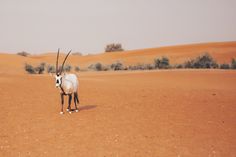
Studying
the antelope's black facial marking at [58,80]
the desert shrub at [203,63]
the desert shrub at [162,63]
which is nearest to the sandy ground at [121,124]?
the antelope's black facial marking at [58,80]

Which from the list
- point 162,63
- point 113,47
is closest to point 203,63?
point 162,63

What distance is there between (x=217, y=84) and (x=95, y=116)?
1267cm

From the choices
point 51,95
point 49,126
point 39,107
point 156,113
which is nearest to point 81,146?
point 49,126

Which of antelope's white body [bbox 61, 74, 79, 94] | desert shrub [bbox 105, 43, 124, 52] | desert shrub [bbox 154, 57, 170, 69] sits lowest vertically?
antelope's white body [bbox 61, 74, 79, 94]

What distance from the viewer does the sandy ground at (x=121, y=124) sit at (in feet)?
26.1

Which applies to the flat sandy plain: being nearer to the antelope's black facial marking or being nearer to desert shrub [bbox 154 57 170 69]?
the antelope's black facial marking

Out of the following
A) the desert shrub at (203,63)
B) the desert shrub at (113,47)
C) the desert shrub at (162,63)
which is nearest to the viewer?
the desert shrub at (203,63)

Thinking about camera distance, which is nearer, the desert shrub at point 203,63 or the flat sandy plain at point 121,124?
the flat sandy plain at point 121,124

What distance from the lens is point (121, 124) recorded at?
10422 mm

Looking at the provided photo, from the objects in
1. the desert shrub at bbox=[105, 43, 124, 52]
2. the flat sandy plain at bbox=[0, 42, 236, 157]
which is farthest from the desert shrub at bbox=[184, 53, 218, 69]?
the desert shrub at bbox=[105, 43, 124, 52]

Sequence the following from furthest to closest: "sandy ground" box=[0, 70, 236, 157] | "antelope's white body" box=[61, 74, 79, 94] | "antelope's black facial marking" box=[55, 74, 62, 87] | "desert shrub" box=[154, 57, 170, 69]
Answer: "desert shrub" box=[154, 57, 170, 69] < "antelope's white body" box=[61, 74, 79, 94] < "antelope's black facial marking" box=[55, 74, 62, 87] < "sandy ground" box=[0, 70, 236, 157]

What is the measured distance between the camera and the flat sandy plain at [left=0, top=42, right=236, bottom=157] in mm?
7969

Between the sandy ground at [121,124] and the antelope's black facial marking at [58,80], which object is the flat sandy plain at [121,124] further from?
the antelope's black facial marking at [58,80]

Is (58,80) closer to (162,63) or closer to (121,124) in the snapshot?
(121,124)
